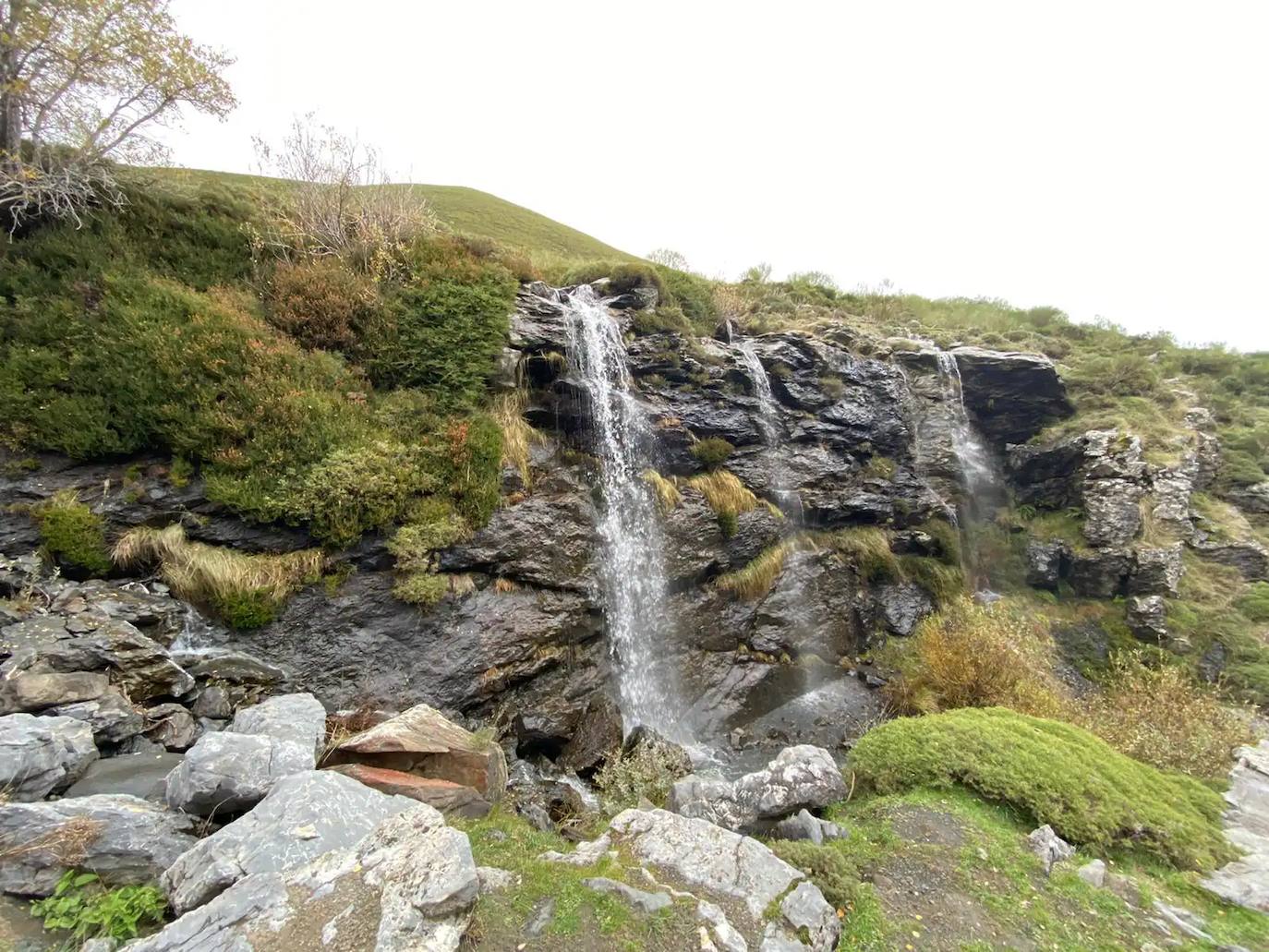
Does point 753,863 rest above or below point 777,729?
above

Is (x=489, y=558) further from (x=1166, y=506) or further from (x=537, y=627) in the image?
(x=1166, y=506)

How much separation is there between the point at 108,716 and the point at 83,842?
216 centimetres

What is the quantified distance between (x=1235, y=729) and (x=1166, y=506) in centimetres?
886

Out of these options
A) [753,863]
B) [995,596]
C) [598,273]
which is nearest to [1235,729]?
[995,596]

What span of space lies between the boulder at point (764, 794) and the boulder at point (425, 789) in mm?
2285

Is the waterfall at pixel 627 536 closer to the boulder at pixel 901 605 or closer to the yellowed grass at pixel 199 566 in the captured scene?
the yellowed grass at pixel 199 566

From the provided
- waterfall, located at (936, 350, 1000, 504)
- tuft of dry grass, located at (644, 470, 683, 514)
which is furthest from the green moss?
waterfall, located at (936, 350, 1000, 504)

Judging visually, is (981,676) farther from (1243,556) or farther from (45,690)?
(45,690)

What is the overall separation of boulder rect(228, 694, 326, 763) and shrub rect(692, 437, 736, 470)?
9040mm

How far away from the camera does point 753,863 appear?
391cm

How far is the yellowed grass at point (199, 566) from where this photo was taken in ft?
22.1

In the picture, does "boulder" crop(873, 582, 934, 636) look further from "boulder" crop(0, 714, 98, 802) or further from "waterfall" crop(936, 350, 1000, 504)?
"boulder" crop(0, 714, 98, 802)

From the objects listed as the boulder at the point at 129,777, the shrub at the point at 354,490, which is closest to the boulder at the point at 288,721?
the boulder at the point at 129,777

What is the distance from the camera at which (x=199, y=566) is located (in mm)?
6816
